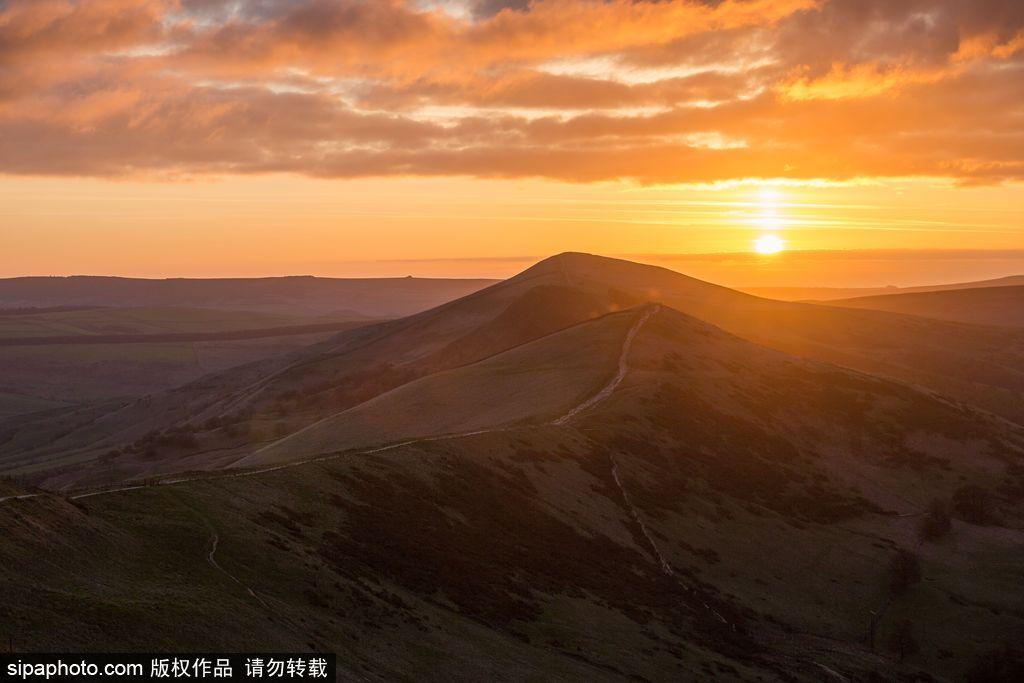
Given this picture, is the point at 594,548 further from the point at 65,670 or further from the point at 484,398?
the point at 484,398

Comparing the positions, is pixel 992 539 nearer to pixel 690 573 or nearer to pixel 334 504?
pixel 690 573

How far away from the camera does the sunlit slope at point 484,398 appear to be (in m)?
114

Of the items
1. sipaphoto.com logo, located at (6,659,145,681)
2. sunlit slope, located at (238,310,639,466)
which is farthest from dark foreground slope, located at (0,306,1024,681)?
sunlit slope, located at (238,310,639,466)

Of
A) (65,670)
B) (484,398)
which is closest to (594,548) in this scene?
(65,670)

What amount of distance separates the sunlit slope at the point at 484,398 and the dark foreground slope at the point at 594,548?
242cm

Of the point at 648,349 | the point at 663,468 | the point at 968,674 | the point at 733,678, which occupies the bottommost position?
the point at 968,674

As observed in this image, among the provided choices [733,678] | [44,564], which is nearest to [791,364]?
[733,678]

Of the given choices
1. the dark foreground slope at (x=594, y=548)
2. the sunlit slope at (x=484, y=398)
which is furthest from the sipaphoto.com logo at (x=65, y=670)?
the sunlit slope at (x=484, y=398)

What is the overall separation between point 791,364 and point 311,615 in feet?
454

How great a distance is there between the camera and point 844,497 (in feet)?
374

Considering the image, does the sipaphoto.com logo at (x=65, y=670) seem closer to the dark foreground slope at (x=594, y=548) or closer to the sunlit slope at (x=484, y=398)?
the dark foreground slope at (x=594, y=548)

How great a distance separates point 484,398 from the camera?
134 meters

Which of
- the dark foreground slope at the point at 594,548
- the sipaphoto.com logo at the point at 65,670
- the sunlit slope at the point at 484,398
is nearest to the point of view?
the sipaphoto.com logo at the point at 65,670

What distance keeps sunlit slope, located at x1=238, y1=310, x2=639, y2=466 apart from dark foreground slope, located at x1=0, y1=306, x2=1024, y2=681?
242 centimetres
